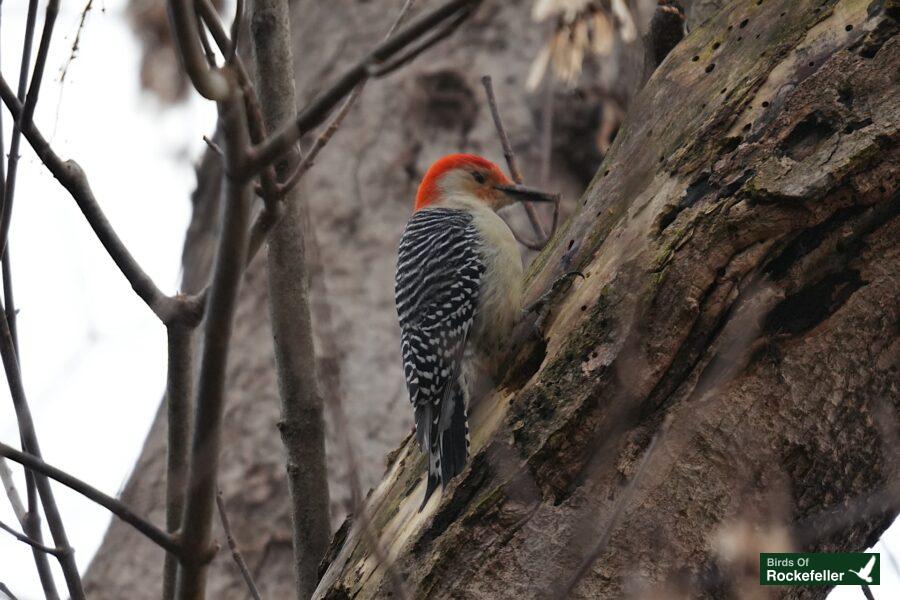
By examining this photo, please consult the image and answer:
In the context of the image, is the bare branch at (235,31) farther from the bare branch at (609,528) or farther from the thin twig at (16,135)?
the bare branch at (609,528)

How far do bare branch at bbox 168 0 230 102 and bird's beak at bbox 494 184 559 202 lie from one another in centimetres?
293

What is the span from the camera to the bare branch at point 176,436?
268 cm

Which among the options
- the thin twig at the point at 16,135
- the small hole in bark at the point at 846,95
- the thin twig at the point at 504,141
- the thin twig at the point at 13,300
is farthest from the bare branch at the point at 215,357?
the thin twig at the point at 504,141

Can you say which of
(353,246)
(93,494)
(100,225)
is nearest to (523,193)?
(353,246)

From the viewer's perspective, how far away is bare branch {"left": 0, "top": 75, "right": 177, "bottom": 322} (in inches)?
99.6

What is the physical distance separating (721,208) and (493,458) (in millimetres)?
936

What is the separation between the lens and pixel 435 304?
13.6 feet

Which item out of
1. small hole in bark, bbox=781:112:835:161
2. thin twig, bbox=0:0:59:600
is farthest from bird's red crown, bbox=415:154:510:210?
thin twig, bbox=0:0:59:600

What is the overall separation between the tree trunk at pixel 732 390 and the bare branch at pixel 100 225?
3.14 feet

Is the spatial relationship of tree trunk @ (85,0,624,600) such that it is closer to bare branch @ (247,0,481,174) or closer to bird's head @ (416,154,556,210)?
bird's head @ (416,154,556,210)

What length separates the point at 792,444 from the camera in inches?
108

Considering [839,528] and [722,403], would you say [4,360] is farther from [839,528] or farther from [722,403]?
[839,528]

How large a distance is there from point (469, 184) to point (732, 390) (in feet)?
8.49

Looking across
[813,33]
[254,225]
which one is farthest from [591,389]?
[813,33]
